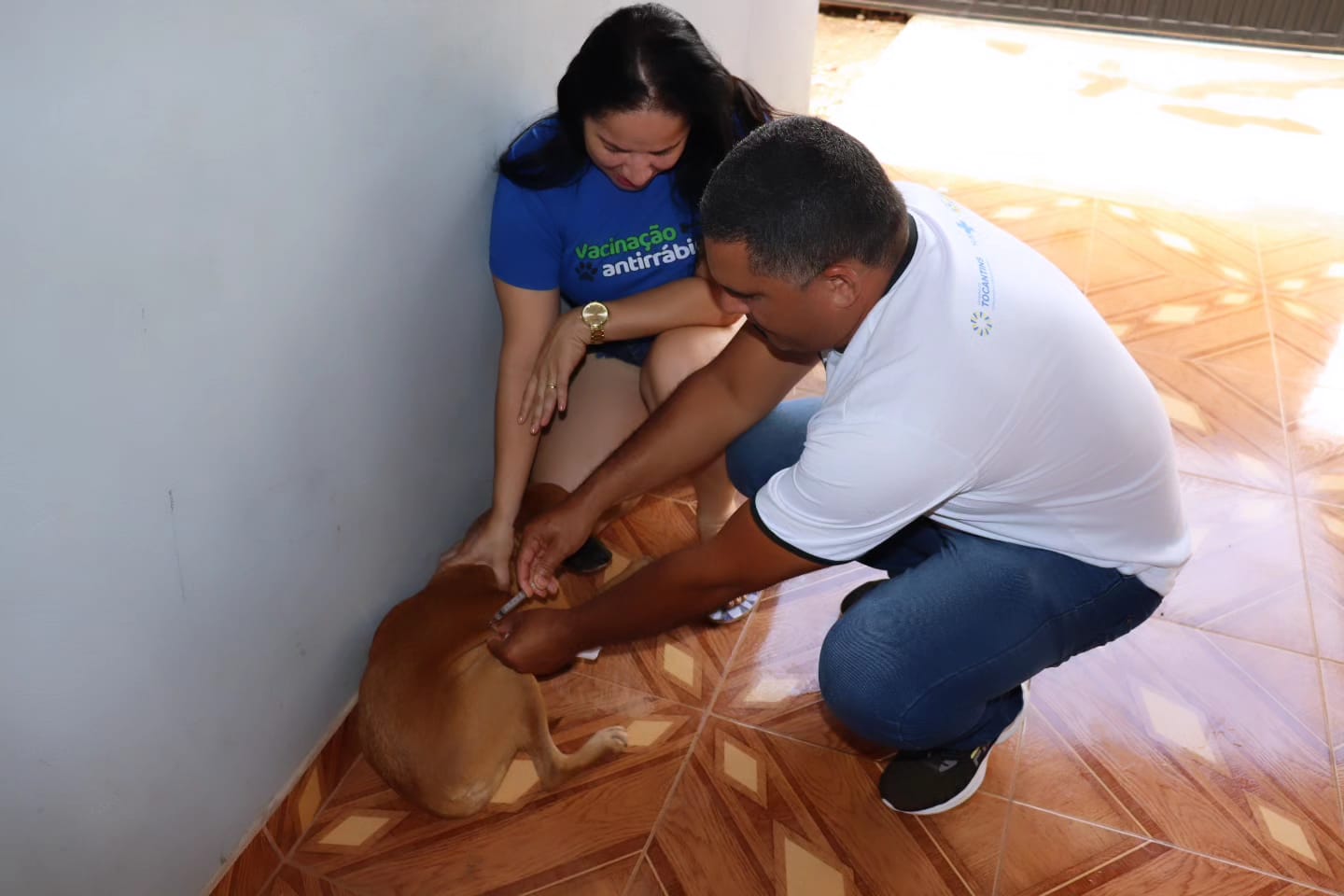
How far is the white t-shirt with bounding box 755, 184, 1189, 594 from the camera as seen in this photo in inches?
49.1

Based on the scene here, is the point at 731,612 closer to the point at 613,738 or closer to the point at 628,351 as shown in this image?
the point at 613,738

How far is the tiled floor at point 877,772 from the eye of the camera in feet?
5.46

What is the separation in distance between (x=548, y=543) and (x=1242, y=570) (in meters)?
1.50

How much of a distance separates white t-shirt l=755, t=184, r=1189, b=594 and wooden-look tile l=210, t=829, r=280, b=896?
1000mm

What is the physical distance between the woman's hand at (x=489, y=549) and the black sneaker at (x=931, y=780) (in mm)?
751

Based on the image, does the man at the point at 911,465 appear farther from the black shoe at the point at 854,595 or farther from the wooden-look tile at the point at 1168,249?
the wooden-look tile at the point at 1168,249

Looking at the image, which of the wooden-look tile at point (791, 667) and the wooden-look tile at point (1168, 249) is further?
the wooden-look tile at point (1168, 249)

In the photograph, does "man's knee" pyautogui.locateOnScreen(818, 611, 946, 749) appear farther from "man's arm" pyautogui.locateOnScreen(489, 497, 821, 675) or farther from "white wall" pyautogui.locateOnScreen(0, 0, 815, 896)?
"white wall" pyautogui.locateOnScreen(0, 0, 815, 896)

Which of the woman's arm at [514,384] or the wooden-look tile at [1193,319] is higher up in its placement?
the woman's arm at [514,384]

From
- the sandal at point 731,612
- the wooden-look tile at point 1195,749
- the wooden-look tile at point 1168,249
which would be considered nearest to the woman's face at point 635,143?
the sandal at point 731,612

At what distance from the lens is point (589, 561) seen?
222cm

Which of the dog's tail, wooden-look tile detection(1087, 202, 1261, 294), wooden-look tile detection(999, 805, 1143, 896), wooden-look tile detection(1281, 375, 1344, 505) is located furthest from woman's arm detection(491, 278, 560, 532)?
wooden-look tile detection(1087, 202, 1261, 294)

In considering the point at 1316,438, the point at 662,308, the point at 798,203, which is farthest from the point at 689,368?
the point at 1316,438

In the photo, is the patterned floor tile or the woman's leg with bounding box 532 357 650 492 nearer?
the patterned floor tile
